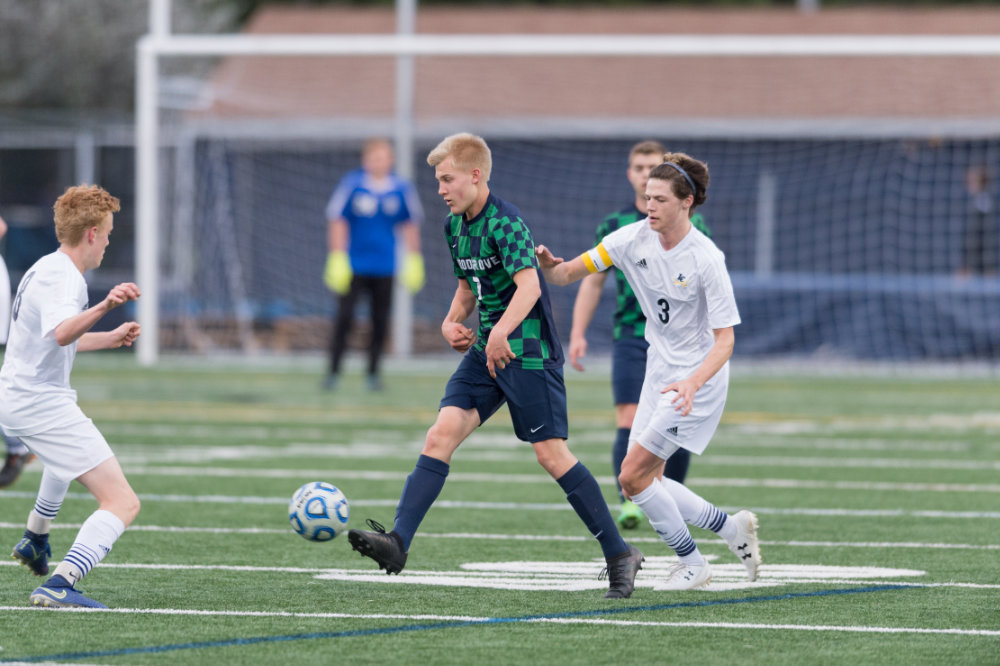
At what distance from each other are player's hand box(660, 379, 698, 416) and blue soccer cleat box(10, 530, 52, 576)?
250 cm

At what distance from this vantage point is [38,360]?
21.0 ft

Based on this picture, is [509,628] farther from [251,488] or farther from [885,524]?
[251,488]

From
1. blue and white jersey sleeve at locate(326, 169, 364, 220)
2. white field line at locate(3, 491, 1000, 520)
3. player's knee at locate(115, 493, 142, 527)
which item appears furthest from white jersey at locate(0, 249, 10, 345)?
blue and white jersey sleeve at locate(326, 169, 364, 220)

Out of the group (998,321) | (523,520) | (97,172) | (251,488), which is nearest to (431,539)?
(523,520)

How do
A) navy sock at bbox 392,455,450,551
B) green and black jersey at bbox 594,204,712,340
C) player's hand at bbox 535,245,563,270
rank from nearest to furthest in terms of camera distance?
1. navy sock at bbox 392,455,450,551
2. player's hand at bbox 535,245,563,270
3. green and black jersey at bbox 594,204,712,340

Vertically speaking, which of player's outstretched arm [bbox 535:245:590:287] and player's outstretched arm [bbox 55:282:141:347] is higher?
player's outstretched arm [bbox 535:245:590:287]

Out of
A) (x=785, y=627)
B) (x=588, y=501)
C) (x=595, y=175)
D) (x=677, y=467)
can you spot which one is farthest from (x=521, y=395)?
(x=595, y=175)

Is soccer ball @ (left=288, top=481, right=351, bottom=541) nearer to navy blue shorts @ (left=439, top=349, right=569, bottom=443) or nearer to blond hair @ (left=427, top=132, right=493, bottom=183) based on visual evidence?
navy blue shorts @ (left=439, top=349, right=569, bottom=443)

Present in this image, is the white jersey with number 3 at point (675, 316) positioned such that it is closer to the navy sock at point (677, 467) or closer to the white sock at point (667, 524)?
the white sock at point (667, 524)

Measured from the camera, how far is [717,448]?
13.0 meters

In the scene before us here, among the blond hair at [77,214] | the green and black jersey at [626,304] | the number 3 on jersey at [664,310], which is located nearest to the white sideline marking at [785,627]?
the number 3 on jersey at [664,310]

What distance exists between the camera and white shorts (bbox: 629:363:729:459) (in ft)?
22.5

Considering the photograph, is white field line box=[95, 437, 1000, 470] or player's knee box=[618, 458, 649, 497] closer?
player's knee box=[618, 458, 649, 497]

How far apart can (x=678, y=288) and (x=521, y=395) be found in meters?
0.75
